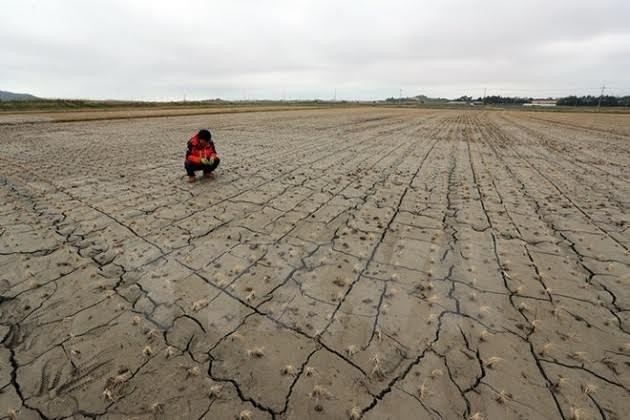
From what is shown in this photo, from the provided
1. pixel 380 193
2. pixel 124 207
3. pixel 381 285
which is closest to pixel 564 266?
pixel 381 285

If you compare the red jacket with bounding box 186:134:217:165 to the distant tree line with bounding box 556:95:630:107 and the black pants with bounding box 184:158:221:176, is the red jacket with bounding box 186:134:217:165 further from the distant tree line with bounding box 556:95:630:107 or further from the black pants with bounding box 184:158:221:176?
the distant tree line with bounding box 556:95:630:107

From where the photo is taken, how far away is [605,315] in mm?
2303

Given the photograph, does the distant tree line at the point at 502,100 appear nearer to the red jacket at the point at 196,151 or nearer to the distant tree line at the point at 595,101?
the distant tree line at the point at 595,101

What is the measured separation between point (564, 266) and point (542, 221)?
4.30 ft

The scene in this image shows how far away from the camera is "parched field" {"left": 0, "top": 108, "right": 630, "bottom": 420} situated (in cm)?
170

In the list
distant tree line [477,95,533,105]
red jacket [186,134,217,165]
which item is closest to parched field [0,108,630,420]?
red jacket [186,134,217,165]

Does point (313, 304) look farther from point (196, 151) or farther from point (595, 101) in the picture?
point (595, 101)

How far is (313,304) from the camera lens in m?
2.45

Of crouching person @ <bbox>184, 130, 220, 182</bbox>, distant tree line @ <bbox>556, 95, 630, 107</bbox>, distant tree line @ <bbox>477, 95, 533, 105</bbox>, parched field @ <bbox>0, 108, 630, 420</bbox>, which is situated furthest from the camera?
distant tree line @ <bbox>477, 95, 533, 105</bbox>

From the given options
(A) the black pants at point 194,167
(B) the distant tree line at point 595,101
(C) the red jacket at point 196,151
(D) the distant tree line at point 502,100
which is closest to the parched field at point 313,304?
(A) the black pants at point 194,167

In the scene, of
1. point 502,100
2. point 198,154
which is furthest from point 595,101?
point 198,154

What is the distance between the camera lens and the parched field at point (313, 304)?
1.70 metres

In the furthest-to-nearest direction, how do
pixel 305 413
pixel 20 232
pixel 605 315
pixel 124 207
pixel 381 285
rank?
pixel 124 207, pixel 20 232, pixel 381 285, pixel 605 315, pixel 305 413

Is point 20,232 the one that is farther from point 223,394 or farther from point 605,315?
point 605,315
